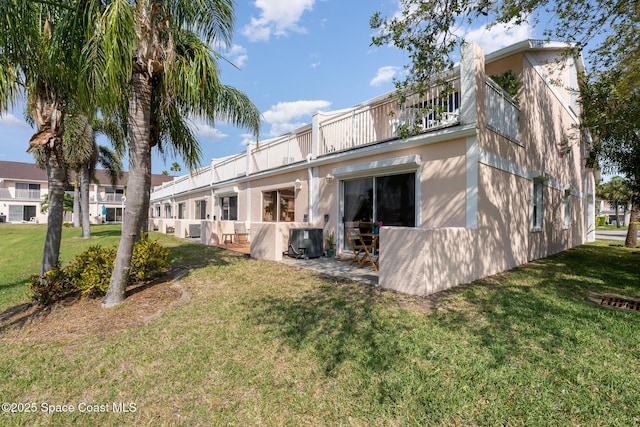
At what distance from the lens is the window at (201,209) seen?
20.2 m

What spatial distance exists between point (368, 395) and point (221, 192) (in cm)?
1607

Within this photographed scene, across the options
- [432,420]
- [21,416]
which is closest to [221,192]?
[21,416]

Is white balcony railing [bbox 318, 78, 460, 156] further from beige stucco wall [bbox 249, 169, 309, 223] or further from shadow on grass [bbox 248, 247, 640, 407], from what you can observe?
shadow on grass [bbox 248, 247, 640, 407]

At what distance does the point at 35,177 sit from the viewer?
40.9 metres

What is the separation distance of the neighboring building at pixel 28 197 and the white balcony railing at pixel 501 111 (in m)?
39.8

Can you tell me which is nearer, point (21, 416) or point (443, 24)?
point (21, 416)

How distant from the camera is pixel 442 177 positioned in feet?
23.5

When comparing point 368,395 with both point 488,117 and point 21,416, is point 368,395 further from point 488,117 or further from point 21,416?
point 488,117

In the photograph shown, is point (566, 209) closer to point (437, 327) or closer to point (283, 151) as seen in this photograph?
point (283, 151)

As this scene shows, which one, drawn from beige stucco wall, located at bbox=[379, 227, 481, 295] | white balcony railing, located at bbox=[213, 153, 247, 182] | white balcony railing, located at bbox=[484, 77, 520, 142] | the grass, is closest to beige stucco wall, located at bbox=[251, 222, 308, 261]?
the grass

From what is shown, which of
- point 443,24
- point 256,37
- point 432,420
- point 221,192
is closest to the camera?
point 432,420

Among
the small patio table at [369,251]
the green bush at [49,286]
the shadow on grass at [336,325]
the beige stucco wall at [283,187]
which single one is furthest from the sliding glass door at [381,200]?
the green bush at [49,286]

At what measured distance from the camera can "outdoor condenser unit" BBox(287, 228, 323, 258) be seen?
31.1 feet

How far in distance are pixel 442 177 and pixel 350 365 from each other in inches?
209
